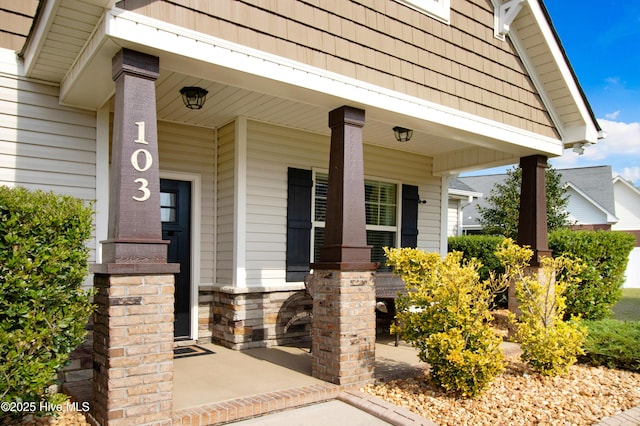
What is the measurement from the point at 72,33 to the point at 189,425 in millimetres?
3143

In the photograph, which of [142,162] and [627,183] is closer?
[142,162]

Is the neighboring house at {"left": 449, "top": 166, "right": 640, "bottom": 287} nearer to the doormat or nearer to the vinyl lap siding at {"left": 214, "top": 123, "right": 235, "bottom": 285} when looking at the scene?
the vinyl lap siding at {"left": 214, "top": 123, "right": 235, "bottom": 285}

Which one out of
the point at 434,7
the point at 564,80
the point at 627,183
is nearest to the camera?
the point at 434,7

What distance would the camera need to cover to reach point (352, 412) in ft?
14.1

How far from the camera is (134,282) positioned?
3.55 meters

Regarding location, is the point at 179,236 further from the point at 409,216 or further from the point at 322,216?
the point at 409,216

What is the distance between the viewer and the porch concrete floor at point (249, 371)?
4359 mm

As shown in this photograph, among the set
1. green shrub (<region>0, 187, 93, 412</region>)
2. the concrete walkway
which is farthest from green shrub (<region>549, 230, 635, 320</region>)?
green shrub (<region>0, 187, 93, 412</region>)

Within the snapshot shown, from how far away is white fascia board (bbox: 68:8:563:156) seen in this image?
3.65 m

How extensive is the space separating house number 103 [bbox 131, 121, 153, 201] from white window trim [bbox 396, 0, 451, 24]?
10.9 feet

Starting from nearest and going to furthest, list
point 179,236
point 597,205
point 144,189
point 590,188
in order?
point 144,189
point 179,236
point 597,205
point 590,188

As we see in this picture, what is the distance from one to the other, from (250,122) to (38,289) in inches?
143

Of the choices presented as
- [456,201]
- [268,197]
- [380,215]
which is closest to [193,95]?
[268,197]

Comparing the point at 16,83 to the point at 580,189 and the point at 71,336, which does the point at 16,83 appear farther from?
the point at 580,189
